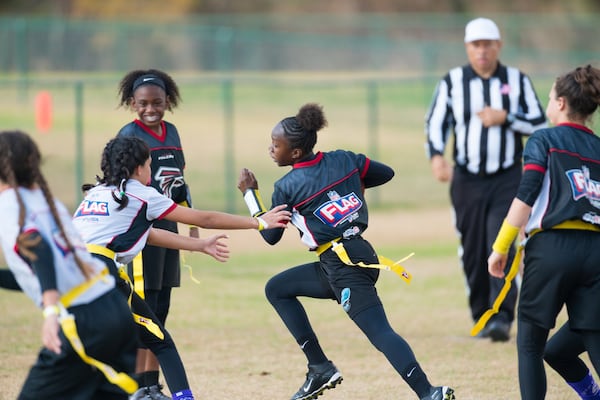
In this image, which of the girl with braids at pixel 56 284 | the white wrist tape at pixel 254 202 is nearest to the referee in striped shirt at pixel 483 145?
the white wrist tape at pixel 254 202

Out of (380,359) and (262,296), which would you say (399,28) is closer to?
(262,296)

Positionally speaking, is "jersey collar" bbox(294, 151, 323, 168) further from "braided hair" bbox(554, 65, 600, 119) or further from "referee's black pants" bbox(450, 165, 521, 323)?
Answer: "referee's black pants" bbox(450, 165, 521, 323)

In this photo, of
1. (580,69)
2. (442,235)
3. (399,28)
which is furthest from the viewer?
(399,28)

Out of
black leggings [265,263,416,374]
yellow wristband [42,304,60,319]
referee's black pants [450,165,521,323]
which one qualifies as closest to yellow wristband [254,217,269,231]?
black leggings [265,263,416,374]

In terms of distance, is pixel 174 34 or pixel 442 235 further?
pixel 174 34

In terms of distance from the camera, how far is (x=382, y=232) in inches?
571

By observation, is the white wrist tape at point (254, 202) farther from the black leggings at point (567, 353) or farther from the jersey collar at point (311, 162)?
the black leggings at point (567, 353)

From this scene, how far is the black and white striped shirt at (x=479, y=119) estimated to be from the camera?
815 centimetres

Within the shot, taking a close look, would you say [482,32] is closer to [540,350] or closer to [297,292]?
[297,292]

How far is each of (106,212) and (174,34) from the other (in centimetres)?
2742

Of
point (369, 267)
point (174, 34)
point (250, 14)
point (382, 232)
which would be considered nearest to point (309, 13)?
point (250, 14)

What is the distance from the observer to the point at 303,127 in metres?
5.86

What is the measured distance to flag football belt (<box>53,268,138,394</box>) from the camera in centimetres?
441

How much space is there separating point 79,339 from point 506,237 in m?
2.17
